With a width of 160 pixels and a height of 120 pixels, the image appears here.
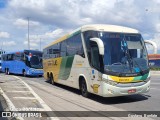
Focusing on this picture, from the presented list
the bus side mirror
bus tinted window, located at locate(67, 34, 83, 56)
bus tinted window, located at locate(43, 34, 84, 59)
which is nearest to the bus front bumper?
the bus side mirror

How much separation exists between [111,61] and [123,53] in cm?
68

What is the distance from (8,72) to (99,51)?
2924 centimetres

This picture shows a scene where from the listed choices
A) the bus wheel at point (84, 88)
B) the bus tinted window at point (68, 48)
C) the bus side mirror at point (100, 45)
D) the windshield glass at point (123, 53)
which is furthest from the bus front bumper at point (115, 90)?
the bus tinted window at point (68, 48)

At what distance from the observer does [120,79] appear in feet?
37.3

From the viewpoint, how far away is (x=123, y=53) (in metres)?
11.9

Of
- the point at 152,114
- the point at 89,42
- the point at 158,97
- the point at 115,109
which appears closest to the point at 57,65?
the point at 89,42

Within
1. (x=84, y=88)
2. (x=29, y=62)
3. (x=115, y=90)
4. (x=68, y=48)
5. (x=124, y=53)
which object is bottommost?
(x=84, y=88)

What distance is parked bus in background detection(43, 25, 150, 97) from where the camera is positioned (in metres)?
11.5

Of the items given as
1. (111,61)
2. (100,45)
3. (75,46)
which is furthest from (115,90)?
(75,46)

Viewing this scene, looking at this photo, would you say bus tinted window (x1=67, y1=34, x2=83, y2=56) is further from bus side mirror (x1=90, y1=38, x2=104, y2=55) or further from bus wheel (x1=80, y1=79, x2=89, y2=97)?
bus side mirror (x1=90, y1=38, x2=104, y2=55)

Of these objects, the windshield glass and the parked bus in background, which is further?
the windshield glass

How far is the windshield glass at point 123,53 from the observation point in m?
11.6

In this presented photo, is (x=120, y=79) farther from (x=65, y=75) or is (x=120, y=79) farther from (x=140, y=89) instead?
(x=65, y=75)

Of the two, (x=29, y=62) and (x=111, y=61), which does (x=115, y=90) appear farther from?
(x=29, y=62)
